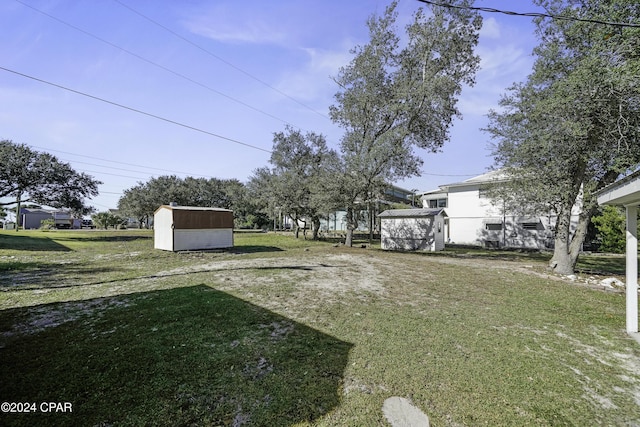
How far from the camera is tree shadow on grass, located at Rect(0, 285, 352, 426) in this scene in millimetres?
2570

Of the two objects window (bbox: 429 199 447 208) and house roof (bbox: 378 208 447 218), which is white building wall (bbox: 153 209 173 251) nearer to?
house roof (bbox: 378 208 447 218)

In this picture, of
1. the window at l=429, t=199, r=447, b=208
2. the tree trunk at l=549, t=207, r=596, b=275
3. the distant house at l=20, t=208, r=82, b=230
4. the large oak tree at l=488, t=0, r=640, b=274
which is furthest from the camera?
the distant house at l=20, t=208, r=82, b=230

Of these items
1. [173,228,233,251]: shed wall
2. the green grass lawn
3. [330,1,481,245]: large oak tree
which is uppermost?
[330,1,481,245]: large oak tree

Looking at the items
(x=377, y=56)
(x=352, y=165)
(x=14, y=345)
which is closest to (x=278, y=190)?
(x=352, y=165)

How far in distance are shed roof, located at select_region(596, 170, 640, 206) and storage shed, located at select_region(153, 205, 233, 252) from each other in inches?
623

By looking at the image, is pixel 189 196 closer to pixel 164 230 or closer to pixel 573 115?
pixel 164 230

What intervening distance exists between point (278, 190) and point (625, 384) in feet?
67.8

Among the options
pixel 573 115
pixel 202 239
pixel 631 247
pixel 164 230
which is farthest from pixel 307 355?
pixel 164 230

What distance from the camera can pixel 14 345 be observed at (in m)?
3.78

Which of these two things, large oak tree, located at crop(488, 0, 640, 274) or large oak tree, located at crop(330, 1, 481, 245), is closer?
large oak tree, located at crop(488, 0, 640, 274)

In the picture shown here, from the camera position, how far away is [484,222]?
23.5m

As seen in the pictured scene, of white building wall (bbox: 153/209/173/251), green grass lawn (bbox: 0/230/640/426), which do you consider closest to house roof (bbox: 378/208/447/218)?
green grass lawn (bbox: 0/230/640/426)

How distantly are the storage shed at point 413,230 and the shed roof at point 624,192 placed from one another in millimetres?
14538

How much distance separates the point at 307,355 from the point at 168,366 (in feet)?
5.43
